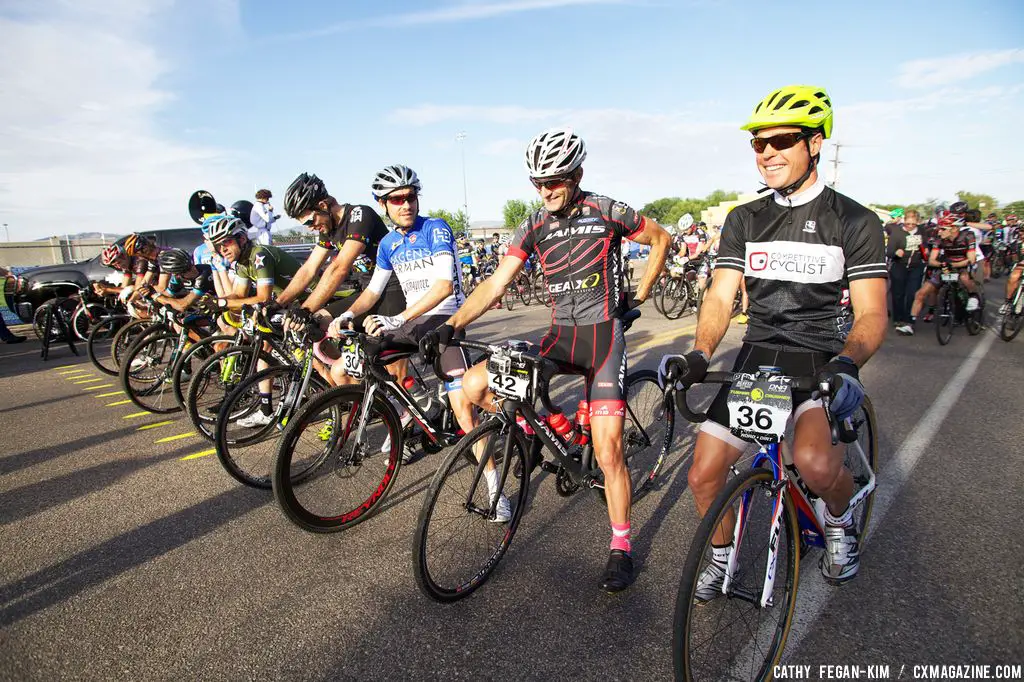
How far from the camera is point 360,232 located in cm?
467

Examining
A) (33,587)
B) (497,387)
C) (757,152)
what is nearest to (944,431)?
(757,152)

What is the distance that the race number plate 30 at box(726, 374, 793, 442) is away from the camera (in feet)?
6.76

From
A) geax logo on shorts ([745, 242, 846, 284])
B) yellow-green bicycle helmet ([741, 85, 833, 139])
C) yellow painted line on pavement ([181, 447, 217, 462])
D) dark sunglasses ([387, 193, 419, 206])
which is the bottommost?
yellow painted line on pavement ([181, 447, 217, 462])

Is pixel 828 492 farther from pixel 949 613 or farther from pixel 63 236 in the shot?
pixel 63 236

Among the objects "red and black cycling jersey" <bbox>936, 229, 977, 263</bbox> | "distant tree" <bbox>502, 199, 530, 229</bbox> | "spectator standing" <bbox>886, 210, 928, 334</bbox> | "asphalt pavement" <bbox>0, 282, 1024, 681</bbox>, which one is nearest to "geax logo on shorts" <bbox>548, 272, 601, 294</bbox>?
"asphalt pavement" <bbox>0, 282, 1024, 681</bbox>

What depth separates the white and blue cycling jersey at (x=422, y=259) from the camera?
4203 millimetres

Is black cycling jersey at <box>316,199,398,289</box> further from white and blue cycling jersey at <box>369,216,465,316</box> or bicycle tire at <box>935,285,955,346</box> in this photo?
bicycle tire at <box>935,285,955,346</box>

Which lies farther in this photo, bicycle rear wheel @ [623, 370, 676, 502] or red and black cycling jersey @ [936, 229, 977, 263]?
red and black cycling jersey @ [936, 229, 977, 263]

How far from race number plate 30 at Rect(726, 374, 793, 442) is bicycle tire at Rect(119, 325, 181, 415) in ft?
20.7

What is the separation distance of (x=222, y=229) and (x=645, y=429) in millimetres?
Answer: 4366

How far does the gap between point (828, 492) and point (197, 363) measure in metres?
9.62

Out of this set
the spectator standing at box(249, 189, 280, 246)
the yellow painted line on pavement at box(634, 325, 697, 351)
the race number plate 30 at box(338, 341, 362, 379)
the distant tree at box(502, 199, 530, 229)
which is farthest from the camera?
the distant tree at box(502, 199, 530, 229)

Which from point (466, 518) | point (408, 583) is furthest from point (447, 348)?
point (408, 583)

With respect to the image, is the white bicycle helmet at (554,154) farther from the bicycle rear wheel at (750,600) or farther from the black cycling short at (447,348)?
the bicycle rear wheel at (750,600)
